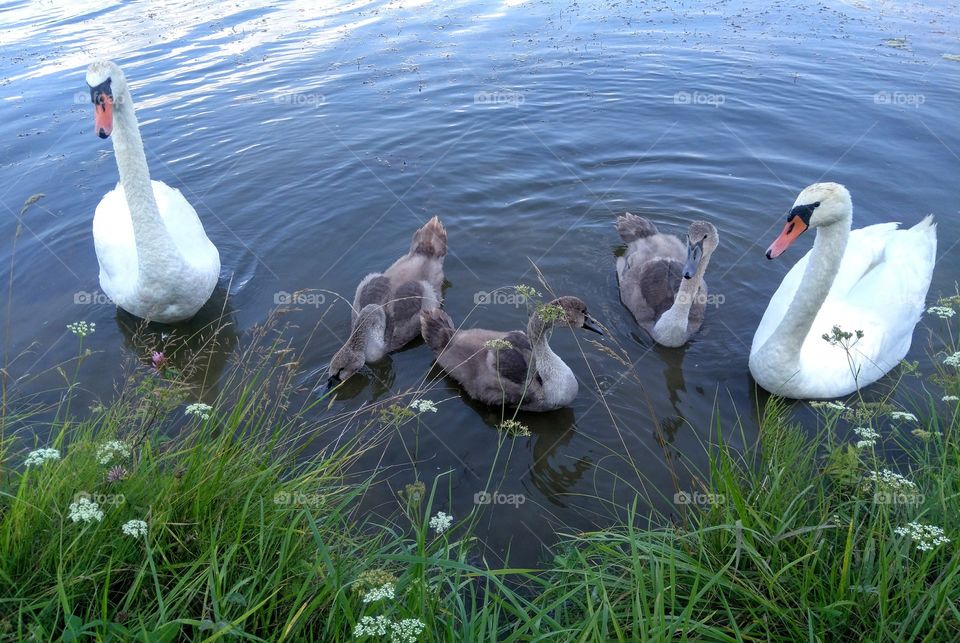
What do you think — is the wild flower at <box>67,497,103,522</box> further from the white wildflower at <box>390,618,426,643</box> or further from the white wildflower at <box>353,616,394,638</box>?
the white wildflower at <box>390,618,426,643</box>

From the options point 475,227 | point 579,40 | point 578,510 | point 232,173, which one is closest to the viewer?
point 578,510

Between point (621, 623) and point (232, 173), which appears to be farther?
point (232, 173)

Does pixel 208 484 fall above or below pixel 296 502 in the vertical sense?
above

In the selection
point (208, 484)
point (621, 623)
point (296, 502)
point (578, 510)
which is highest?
point (208, 484)

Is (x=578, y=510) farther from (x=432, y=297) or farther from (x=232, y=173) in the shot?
(x=232, y=173)

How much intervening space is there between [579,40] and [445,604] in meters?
13.4

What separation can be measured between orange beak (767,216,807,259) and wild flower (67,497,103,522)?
15.0 feet

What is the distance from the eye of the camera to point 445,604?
304cm

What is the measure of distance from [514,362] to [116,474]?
334cm

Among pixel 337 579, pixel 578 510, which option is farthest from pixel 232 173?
pixel 337 579
